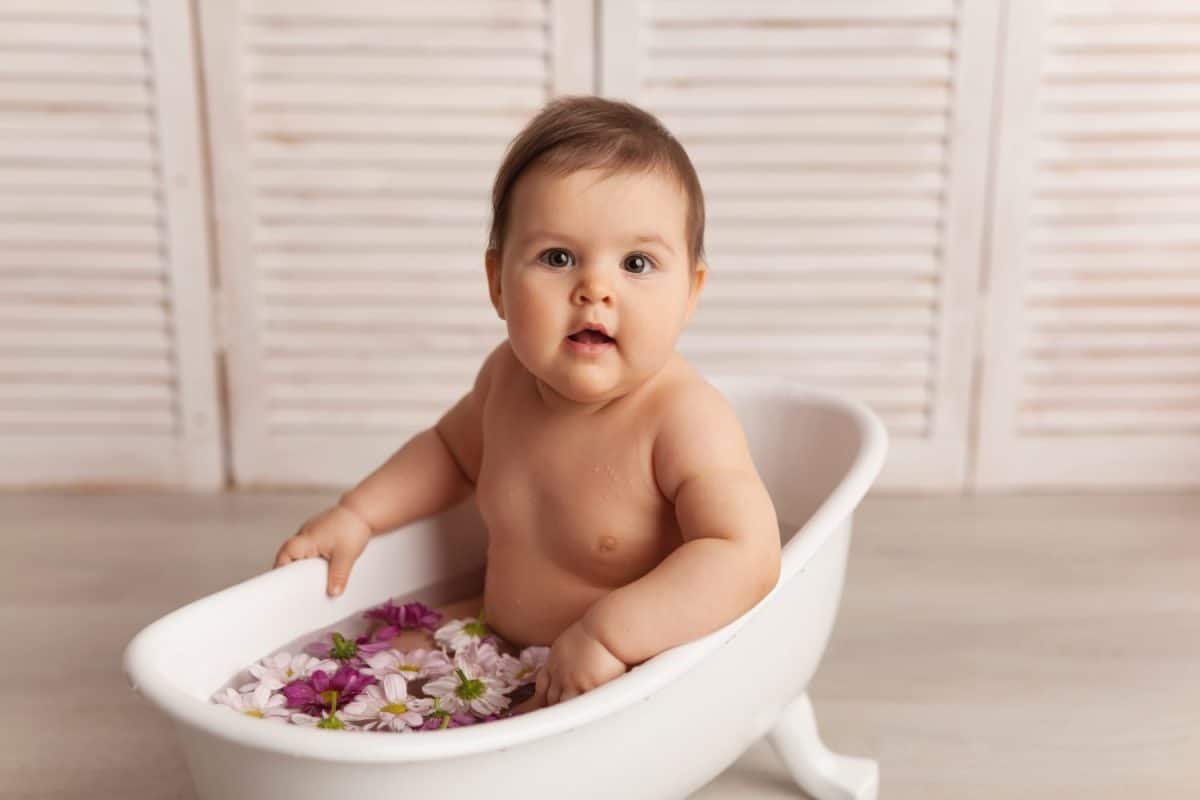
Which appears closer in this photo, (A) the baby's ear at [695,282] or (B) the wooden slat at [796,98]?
(A) the baby's ear at [695,282]

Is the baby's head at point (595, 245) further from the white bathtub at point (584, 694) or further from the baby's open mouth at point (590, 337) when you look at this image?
the white bathtub at point (584, 694)

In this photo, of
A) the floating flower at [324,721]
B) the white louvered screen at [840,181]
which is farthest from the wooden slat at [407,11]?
the floating flower at [324,721]

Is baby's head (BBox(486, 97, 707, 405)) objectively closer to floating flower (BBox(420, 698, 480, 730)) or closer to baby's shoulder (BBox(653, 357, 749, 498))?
baby's shoulder (BBox(653, 357, 749, 498))

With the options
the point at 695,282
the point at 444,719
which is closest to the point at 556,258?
the point at 695,282

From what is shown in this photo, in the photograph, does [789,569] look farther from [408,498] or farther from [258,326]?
[258,326]

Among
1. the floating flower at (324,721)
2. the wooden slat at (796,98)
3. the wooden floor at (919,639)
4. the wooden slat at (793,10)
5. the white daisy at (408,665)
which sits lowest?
the wooden floor at (919,639)

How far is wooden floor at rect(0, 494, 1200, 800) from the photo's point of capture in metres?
1.23

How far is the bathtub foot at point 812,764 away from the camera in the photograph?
1.16m

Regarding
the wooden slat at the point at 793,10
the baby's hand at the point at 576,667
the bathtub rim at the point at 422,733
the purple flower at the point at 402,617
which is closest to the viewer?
the bathtub rim at the point at 422,733

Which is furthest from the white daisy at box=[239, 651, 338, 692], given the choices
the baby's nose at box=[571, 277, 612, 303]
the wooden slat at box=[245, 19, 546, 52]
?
the wooden slat at box=[245, 19, 546, 52]

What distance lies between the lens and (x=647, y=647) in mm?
Result: 889

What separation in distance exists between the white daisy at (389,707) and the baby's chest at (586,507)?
16 centimetres

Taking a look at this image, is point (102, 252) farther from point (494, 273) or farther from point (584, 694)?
point (584, 694)

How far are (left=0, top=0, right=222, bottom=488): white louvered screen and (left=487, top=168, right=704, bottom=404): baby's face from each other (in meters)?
0.98
